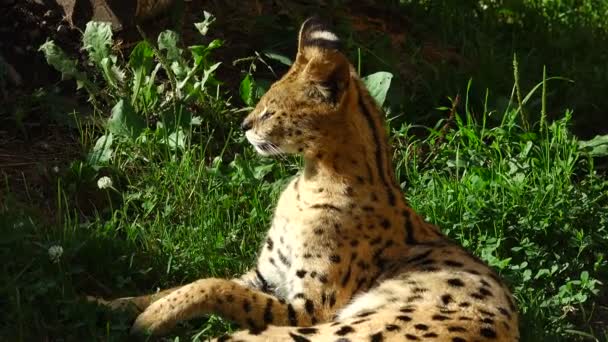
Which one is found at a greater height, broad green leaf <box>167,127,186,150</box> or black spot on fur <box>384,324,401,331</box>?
broad green leaf <box>167,127,186,150</box>

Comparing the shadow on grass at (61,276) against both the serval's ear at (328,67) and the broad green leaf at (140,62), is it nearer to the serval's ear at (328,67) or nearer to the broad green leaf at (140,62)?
the broad green leaf at (140,62)

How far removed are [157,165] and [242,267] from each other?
83 centimetres

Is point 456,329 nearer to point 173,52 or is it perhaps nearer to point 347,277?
point 347,277

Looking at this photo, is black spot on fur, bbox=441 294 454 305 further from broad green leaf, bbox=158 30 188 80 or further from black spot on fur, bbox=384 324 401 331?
broad green leaf, bbox=158 30 188 80

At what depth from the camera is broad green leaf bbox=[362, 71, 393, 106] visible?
22.2ft

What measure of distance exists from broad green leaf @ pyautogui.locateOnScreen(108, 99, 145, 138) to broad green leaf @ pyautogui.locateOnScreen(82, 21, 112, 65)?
310 millimetres

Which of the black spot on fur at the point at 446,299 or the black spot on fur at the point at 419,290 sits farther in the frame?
the black spot on fur at the point at 419,290

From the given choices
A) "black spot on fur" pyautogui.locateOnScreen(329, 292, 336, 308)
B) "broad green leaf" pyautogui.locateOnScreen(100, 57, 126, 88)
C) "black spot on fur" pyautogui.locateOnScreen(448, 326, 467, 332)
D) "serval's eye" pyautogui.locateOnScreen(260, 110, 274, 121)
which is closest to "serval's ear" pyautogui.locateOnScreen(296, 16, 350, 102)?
"serval's eye" pyautogui.locateOnScreen(260, 110, 274, 121)

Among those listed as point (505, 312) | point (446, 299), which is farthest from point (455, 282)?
point (505, 312)

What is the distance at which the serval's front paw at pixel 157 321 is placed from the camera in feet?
17.4

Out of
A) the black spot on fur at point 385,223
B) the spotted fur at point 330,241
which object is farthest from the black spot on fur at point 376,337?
the black spot on fur at point 385,223

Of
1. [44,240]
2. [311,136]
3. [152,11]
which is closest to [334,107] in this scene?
[311,136]

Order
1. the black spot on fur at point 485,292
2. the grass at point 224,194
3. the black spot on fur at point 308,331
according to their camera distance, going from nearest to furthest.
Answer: the black spot on fur at point 308,331 → the black spot on fur at point 485,292 → the grass at point 224,194

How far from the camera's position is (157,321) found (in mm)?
5301
